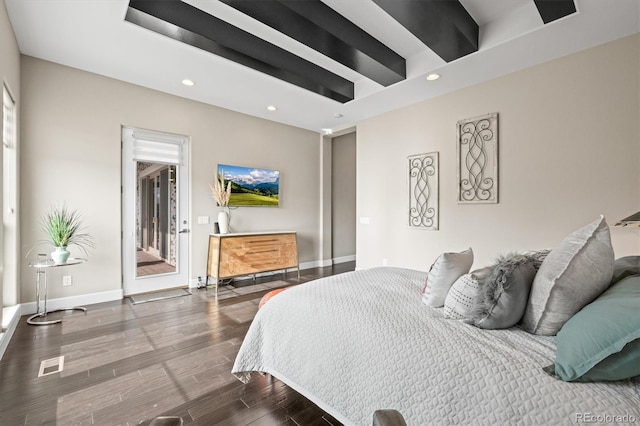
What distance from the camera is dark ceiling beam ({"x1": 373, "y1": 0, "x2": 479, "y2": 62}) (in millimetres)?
2391

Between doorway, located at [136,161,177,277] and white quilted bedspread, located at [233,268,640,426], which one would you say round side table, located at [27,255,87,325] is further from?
white quilted bedspread, located at [233,268,640,426]

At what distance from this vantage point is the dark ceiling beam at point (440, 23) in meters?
2.39

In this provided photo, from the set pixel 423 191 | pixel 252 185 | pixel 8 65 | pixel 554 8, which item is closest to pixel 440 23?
pixel 554 8

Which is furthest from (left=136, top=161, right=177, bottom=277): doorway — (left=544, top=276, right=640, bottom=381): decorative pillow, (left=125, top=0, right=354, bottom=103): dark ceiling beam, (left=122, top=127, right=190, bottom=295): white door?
(left=544, top=276, right=640, bottom=381): decorative pillow

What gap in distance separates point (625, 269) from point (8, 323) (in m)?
4.50

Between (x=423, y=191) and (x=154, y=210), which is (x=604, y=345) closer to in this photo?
(x=423, y=191)

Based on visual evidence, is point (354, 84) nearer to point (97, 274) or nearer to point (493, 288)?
point (493, 288)

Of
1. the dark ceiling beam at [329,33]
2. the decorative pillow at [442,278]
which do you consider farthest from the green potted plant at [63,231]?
the decorative pillow at [442,278]

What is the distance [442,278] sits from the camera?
5.41 feet

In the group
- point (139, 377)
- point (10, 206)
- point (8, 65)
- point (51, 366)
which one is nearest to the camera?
point (139, 377)

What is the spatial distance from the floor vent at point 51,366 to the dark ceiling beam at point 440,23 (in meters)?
3.68

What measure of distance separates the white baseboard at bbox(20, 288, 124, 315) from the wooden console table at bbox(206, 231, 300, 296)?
1.19 metres

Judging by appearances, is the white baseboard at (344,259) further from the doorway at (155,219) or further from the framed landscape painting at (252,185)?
the doorway at (155,219)

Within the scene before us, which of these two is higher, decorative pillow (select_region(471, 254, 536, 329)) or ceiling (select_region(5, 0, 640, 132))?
ceiling (select_region(5, 0, 640, 132))
